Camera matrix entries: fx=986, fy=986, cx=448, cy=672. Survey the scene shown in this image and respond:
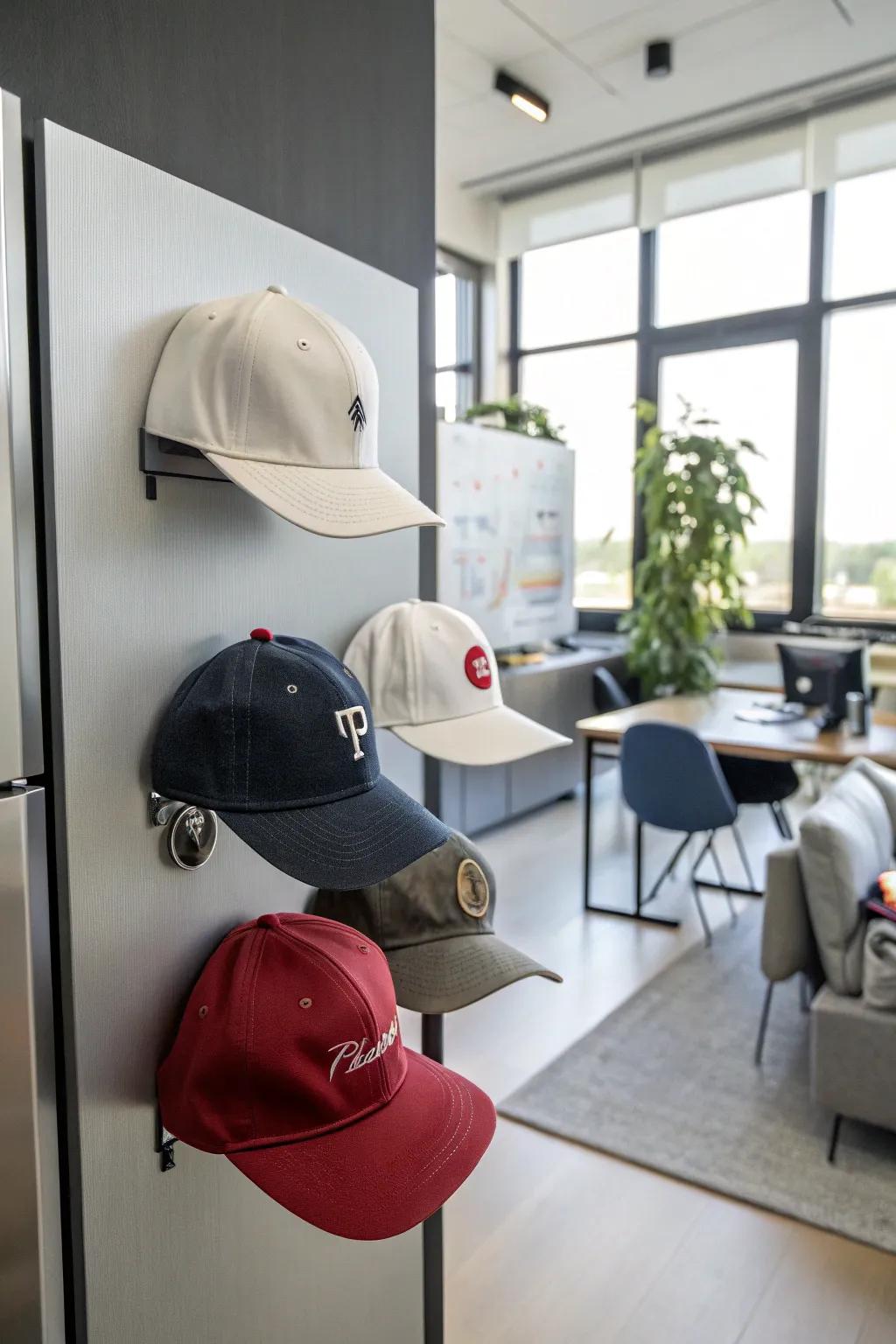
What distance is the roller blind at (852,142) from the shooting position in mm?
5570

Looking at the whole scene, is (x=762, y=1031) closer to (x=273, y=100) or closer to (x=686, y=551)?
(x=273, y=100)

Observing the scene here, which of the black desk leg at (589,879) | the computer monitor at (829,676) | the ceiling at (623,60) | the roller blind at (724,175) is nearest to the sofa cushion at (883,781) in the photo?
the computer monitor at (829,676)

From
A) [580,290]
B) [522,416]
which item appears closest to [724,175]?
[580,290]

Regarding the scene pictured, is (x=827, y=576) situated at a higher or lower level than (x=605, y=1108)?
higher

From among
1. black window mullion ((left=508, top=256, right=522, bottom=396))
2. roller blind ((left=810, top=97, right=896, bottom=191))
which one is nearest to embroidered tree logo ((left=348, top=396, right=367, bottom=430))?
roller blind ((left=810, top=97, right=896, bottom=191))

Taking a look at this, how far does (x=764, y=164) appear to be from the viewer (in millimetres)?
6031

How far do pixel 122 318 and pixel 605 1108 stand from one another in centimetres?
228

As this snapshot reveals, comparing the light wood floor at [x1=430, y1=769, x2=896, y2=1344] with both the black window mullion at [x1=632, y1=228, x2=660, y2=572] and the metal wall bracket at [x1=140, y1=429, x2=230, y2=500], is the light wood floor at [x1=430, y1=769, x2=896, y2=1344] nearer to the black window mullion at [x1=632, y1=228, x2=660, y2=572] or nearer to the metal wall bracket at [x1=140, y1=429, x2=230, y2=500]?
the metal wall bracket at [x1=140, y1=429, x2=230, y2=500]

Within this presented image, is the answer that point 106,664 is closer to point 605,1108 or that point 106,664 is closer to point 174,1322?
point 174,1322

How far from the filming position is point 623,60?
5113 mm

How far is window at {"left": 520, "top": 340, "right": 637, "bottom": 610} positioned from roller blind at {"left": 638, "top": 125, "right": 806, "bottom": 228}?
0.89 meters

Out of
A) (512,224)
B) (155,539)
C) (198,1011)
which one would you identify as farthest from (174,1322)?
(512,224)

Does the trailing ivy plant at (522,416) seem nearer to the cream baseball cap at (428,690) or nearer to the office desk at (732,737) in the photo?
the office desk at (732,737)

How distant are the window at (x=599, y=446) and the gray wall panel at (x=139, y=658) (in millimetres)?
5993
